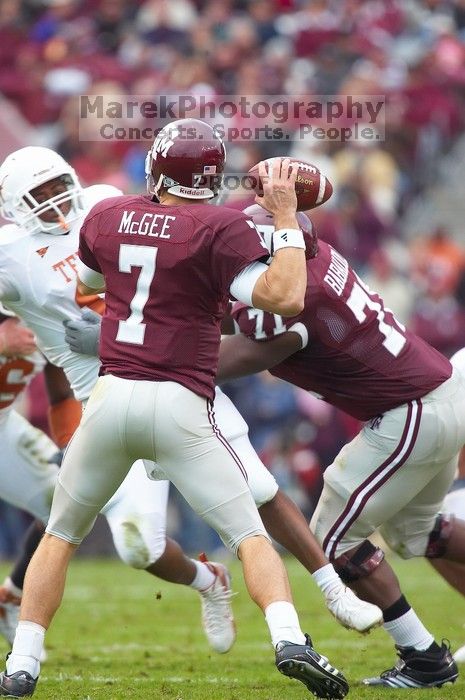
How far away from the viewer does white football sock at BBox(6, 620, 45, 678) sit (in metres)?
4.01

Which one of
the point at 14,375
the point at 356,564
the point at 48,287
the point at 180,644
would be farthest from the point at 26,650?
the point at 180,644

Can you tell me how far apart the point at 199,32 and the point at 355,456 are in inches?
345

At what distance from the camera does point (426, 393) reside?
4.72 meters

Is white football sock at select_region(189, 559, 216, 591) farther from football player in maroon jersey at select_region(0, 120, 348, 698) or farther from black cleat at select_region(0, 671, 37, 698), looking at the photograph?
black cleat at select_region(0, 671, 37, 698)

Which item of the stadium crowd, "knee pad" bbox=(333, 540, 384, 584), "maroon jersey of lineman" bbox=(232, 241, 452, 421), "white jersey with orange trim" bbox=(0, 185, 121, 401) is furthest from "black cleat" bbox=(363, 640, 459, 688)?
the stadium crowd

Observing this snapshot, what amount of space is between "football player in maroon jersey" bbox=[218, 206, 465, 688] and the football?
234 millimetres

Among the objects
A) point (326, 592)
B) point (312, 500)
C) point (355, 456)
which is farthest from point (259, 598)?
point (312, 500)

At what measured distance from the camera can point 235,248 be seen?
12.6 feet

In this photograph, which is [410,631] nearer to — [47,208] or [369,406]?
[369,406]

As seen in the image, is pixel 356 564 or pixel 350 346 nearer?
pixel 350 346

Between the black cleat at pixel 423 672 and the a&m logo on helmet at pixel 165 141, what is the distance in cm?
216

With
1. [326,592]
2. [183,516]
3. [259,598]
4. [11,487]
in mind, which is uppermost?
[259,598]

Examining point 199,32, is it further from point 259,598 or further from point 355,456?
point 259,598

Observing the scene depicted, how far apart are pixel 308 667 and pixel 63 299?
190 centimetres
